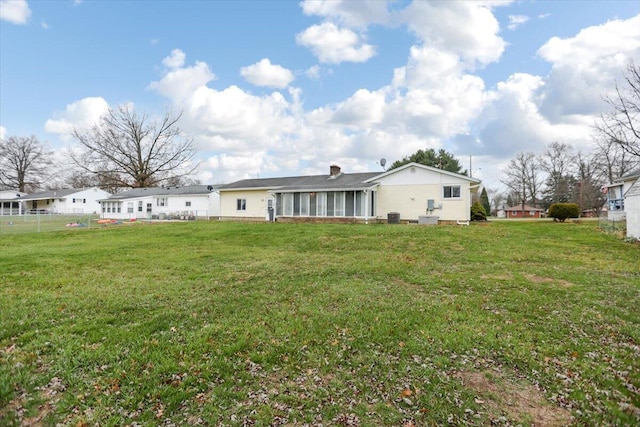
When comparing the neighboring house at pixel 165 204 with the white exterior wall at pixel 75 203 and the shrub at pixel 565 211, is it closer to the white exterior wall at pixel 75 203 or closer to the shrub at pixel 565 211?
the white exterior wall at pixel 75 203

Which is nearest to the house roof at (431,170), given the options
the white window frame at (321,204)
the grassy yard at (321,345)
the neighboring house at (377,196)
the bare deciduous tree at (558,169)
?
the neighboring house at (377,196)

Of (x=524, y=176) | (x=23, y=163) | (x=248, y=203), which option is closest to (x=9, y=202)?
(x=23, y=163)

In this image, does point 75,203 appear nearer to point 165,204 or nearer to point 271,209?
point 165,204

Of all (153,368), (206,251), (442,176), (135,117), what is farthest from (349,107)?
(135,117)

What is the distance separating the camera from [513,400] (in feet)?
10.6

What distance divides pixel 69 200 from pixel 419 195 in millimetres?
48751

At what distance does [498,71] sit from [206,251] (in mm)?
17986

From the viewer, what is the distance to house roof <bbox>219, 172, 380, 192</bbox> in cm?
2199

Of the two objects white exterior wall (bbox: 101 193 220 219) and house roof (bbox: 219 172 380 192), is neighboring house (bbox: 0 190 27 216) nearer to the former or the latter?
white exterior wall (bbox: 101 193 220 219)

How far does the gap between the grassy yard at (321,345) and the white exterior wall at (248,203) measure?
17315 millimetres

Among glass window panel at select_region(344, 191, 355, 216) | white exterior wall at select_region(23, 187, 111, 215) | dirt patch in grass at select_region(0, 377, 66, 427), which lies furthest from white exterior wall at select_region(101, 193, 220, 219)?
dirt patch in grass at select_region(0, 377, 66, 427)

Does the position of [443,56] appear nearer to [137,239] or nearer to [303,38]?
[303,38]

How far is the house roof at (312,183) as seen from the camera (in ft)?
72.2

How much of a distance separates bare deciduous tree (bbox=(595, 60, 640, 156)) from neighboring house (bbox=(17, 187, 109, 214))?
55.3m
